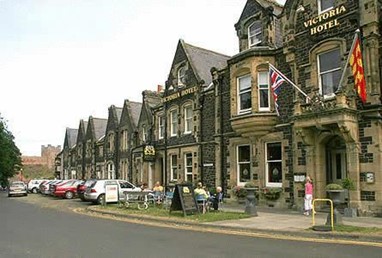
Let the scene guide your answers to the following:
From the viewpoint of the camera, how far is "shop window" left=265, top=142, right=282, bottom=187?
71.5 feet

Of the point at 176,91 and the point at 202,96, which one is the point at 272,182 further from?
the point at 176,91

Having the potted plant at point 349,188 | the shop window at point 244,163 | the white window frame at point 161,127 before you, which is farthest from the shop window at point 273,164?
the white window frame at point 161,127

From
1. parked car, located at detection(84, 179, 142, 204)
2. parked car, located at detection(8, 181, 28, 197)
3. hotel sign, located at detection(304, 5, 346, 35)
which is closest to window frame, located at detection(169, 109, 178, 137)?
parked car, located at detection(84, 179, 142, 204)

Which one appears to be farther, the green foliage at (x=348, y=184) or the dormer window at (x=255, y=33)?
the dormer window at (x=255, y=33)

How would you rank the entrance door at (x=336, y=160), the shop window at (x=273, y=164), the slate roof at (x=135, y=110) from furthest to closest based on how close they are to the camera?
the slate roof at (x=135, y=110), the shop window at (x=273, y=164), the entrance door at (x=336, y=160)

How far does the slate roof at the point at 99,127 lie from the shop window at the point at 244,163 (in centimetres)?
3015

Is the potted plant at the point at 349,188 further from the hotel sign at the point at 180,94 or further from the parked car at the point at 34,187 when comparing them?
the parked car at the point at 34,187

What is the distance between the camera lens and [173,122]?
3184 centimetres

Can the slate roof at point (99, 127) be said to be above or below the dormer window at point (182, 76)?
below

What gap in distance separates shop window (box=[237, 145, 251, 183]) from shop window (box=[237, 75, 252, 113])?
2.26 m

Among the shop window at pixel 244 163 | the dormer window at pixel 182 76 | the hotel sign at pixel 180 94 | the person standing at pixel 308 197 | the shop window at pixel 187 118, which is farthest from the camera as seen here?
the dormer window at pixel 182 76

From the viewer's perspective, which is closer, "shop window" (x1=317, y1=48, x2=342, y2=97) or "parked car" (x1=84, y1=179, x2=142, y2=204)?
"shop window" (x1=317, y1=48, x2=342, y2=97)

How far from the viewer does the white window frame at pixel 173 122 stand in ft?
103

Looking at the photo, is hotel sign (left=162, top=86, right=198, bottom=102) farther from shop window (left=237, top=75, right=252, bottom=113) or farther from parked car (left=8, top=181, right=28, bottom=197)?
parked car (left=8, top=181, right=28, bottom=197)
